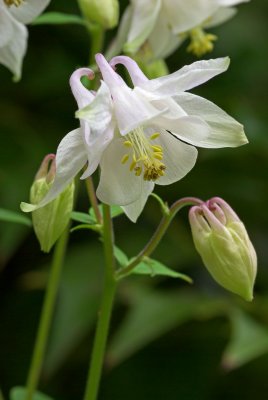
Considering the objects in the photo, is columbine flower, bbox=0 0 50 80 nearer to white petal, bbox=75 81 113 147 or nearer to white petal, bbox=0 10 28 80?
white petal, bbox=0 10 28 80

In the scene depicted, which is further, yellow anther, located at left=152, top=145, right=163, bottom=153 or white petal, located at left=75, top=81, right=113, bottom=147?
yellow anther, located at left=152, top=145, right=163, bottom=153

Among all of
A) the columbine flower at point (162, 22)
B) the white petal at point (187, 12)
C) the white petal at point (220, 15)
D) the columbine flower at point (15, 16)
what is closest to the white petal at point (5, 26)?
the columbine flower at point (15, 16)

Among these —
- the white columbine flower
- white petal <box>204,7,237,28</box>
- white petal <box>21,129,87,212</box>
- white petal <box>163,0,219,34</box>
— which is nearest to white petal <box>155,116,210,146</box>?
the white columbine flower

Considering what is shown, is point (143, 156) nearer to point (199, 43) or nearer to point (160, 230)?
point (160, 230)

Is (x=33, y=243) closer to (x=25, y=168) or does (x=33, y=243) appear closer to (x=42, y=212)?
(x=25, y=168)

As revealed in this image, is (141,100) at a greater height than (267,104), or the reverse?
(141,100)

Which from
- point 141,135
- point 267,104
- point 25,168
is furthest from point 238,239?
point 267,104

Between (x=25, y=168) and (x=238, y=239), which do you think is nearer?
(x=238, y=239)

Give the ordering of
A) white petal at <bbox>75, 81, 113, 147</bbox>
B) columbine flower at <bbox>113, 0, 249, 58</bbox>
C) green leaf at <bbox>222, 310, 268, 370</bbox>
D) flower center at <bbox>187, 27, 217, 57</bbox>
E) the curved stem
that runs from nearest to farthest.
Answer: white petal at <bbox>75, 81, 113, 147</bbox> < the curved stem < columbine flower at <bbox>113, 0, 249, 58</bbox> < flower center at <bbox>187, 27, 217, 57</bbox> < green leaf at <bbox>222, 310, 268, 370</bbox>
